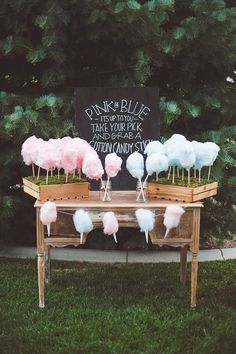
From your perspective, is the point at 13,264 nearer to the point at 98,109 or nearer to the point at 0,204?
the point at 0,204

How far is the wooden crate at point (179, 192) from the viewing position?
13.8 feet

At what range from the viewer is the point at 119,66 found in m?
5.51

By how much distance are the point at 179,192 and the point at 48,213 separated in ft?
2.94

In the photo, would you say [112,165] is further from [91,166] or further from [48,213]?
[48,213]

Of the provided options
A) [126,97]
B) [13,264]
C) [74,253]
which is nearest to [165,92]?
[126,97]

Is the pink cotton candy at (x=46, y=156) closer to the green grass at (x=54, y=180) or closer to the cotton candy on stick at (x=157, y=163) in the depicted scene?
the green grass at (x=54, y=180)

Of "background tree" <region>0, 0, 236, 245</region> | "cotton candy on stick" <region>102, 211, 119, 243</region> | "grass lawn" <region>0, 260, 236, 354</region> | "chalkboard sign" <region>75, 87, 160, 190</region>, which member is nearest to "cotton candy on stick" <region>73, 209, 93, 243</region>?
"cotton candy on stick" <region>102, 211, 119, 243</region>

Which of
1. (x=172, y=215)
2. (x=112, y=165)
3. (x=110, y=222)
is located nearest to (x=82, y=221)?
(x=110, y=222)

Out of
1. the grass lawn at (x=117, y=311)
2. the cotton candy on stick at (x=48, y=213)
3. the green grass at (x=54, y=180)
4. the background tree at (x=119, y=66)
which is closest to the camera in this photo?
the grass lawn at (x=117, y=311)

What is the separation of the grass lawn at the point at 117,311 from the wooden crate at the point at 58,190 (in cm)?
77

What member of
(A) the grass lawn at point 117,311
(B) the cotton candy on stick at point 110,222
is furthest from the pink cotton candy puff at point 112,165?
(A) the grass lawn at point 117,311

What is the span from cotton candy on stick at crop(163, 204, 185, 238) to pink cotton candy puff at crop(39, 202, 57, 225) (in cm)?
72

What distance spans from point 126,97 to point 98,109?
24 cm

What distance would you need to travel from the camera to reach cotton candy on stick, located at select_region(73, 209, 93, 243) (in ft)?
13.4
